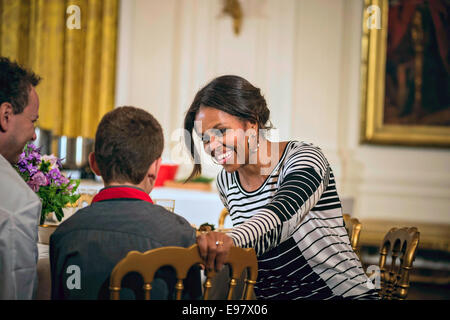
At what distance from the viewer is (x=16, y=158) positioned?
1.49 m

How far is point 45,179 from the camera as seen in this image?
1.69 metres

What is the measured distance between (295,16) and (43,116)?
316cm

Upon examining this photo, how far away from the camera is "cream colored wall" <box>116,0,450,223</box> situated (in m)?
5.28

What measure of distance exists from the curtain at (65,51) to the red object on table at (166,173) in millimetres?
1262

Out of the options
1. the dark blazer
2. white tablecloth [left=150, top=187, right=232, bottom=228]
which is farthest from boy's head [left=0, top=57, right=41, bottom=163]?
white tablecloth [left=150, top=187, right=232, bottom=228]

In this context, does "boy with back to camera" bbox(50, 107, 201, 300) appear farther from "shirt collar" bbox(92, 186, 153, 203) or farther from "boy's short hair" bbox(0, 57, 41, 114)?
"boy's short hair" bbox(0, 57, 41, 114)

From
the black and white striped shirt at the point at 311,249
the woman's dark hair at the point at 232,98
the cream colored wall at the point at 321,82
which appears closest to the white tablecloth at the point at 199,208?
the cream colored wall at the point at 321,82

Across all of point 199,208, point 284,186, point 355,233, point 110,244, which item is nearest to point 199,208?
point 199,208

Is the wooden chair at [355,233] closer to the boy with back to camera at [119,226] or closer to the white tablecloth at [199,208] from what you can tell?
the boy with back to camera at [119,226]

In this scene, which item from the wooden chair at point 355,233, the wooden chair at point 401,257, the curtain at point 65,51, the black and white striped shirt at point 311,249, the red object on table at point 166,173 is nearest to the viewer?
the black and white striped shirt at point 311,249

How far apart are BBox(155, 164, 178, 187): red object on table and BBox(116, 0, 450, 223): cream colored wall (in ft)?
0.75

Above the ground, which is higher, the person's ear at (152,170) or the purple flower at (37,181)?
the person's ear at (152,170)

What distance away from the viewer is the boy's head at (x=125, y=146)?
1.27 meters
